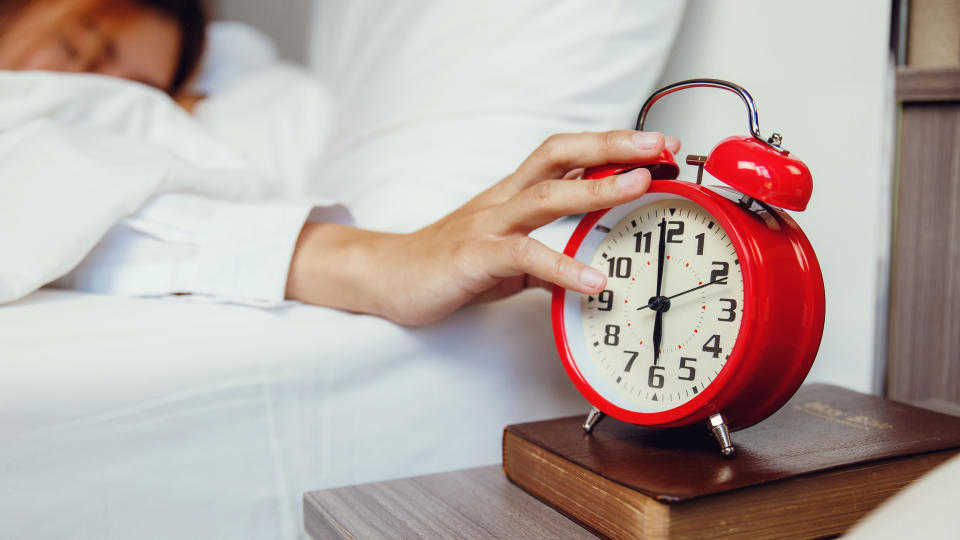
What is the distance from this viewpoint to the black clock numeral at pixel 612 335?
59 centimetres

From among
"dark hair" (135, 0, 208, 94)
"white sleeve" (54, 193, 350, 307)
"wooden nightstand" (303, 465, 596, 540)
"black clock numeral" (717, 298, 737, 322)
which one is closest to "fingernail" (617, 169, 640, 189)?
"black clock numeral" (717, 298, 737, 322)

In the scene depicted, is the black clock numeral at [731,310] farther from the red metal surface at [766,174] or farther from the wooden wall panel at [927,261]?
the wooden wall panel at [927,261]

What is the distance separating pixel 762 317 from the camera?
49cm

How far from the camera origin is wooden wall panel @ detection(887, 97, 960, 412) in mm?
810

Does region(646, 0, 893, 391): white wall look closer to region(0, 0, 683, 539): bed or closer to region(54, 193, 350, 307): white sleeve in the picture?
region(0, 0, 683, 539): bed

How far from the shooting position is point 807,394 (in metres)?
0.71

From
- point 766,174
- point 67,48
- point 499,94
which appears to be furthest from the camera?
point 67,48

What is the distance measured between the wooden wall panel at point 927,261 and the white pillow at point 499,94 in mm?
319

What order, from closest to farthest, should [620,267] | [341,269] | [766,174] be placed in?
[766,174]
[620,267]
[341,269]

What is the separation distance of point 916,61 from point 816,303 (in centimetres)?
48

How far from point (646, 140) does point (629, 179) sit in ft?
0.11

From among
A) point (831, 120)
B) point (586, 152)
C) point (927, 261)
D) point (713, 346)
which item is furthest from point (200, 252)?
point (927, 261)

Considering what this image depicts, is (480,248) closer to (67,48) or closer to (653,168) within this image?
(653,168)

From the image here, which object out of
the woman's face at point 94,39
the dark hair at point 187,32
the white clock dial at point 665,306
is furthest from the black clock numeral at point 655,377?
the dark hair at point 187,32
